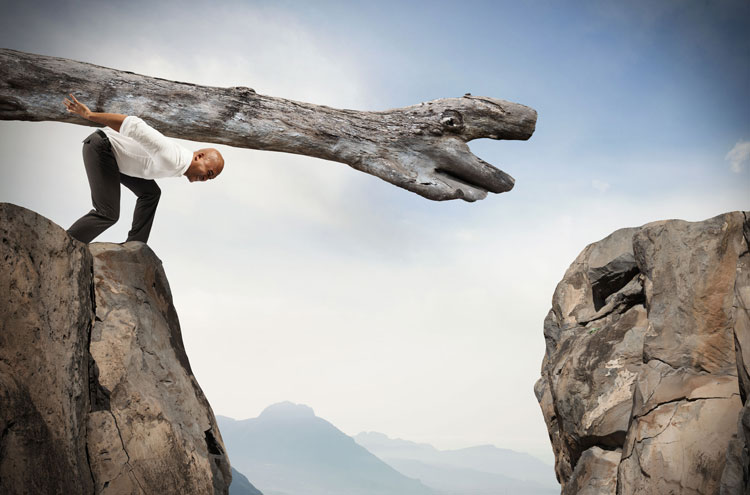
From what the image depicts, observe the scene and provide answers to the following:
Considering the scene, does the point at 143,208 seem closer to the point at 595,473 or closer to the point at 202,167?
the point at 202,167

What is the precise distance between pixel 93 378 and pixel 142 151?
1788 millimetres

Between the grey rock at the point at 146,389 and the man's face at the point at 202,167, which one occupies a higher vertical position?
the man's face at the point at 202,167

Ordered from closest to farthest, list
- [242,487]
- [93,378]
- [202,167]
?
[93,378]
[202,167]
[242,487]

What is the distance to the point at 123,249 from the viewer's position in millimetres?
4277

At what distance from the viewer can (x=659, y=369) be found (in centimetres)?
434

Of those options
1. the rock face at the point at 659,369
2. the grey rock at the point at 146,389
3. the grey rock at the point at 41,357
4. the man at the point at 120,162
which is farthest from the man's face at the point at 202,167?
the rock face at the point at 659,369

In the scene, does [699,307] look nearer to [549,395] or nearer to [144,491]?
[549,395]

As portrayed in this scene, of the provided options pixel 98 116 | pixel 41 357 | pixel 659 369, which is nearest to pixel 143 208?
pixel 98 116

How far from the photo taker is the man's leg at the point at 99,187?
4.36 meters

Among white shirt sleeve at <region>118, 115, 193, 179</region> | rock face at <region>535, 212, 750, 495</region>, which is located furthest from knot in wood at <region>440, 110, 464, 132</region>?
white shirt sleeve at <region>118, 115, 193, 179</region>

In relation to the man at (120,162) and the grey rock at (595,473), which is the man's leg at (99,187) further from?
the grey rock at (595,473)

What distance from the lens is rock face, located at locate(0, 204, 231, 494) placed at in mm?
2791

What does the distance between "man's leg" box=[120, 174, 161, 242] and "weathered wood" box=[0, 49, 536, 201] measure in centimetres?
123

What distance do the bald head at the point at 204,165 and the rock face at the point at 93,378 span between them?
68 cm
